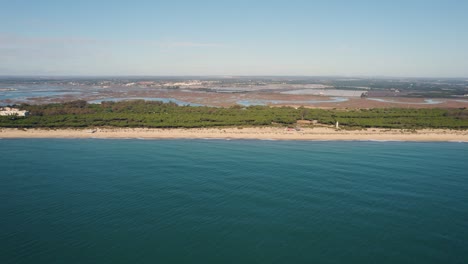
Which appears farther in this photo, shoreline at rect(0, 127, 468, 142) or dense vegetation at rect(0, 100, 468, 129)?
dense vegetation at rect(0, 100, 468, 129)

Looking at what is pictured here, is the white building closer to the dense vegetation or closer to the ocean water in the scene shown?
the dense vegetation

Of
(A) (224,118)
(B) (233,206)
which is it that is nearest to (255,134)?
(A) (224,118)

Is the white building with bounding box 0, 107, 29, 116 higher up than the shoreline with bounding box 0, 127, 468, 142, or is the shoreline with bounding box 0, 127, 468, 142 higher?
the white building with bounding box 0, 107, 29, 116

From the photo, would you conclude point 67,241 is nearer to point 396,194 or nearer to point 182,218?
point 182,218

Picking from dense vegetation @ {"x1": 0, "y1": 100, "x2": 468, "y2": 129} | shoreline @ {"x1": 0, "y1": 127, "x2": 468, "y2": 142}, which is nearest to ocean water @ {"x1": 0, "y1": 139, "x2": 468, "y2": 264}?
shoreline @ {"x1": 0, "y1": 127, "x2": 468, "y2": 142}

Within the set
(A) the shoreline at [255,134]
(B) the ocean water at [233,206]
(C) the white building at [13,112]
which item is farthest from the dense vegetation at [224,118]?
(B) the ocean water at [233,206]
